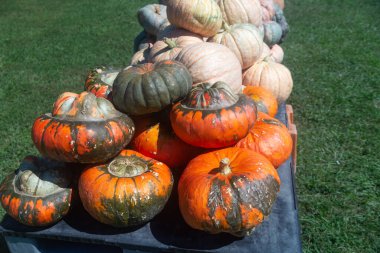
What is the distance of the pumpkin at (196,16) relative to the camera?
3109 mm

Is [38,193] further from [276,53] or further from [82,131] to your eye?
[276,53]

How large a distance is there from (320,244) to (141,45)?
282 cm

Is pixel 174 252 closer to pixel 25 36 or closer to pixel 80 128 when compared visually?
pixel 80 128

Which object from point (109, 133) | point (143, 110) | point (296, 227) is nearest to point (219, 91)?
point (143, 110)

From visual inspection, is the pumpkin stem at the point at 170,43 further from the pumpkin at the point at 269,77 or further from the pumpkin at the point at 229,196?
the pumpkin at the point at 229,196

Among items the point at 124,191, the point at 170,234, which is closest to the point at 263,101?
the point at 170,234

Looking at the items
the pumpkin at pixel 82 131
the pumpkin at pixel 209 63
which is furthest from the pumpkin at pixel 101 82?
the pumpkin at pixel 209 63

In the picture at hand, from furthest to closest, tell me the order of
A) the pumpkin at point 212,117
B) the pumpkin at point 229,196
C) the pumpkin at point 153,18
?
the pumpkin at point 153,18, the pumpkin at point 212,117, the pumpkin at point 229,196

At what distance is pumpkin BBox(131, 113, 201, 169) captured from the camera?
2314 millimetres

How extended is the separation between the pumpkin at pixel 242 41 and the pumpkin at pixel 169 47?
0.74ft

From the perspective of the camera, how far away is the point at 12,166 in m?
4.07

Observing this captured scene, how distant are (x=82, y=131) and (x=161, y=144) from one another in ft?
1.71

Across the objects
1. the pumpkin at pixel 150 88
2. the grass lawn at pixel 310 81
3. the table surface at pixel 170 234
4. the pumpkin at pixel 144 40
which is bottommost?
the grass lawn at pixel 310 81

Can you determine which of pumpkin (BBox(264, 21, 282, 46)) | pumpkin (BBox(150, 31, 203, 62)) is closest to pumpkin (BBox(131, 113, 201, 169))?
pumpkin (BBox(150, 31, 203, 62))
